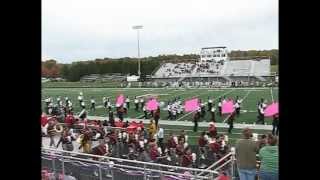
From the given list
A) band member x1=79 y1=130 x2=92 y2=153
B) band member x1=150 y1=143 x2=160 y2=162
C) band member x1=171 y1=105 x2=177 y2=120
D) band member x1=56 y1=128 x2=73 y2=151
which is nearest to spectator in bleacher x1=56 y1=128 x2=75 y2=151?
band member x1=56 y1=128 x2=73 y2=151

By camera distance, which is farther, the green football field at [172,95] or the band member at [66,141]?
the green football field at [172,95]

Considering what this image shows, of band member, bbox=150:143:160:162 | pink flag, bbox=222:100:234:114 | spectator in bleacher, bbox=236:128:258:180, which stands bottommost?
band member, bbox=150:143:160:162

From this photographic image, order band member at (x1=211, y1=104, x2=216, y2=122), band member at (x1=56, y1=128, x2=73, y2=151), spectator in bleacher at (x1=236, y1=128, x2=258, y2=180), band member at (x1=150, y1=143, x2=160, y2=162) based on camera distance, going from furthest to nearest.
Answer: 1. band member at (x1=211, y1=104, x2=216, y2=122)
2. band member at (x1=56, y1=128, x2=73, y2=151)
3. band member at (x1=150, y1=143, x2=160, y2=162)
4. spectator in bleacher at (x1=236, y1=128, x2=258, y2=180)

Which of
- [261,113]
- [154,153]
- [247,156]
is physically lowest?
[154,153]

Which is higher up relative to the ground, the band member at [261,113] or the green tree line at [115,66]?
the green tree line at [115,66]

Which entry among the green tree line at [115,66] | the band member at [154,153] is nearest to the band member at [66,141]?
the band member at [154,153]

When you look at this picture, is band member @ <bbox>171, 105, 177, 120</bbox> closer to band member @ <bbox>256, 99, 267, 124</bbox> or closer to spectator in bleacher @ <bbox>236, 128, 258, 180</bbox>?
band member @ <bbox>256, 99, 267, 124</bbox>

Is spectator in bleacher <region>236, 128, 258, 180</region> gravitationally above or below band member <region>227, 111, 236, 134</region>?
above

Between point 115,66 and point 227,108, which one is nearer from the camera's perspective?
point 227,108

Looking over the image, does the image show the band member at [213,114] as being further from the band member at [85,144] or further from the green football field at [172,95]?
the band member at [85,144]

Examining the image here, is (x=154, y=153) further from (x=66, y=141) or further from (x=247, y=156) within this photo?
(x=247, y=156)

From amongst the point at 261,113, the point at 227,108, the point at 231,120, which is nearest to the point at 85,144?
the point at 231,120

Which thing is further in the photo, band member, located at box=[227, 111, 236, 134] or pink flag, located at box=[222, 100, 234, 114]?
pink flag, located at box=[222, 100, 234, 114]
